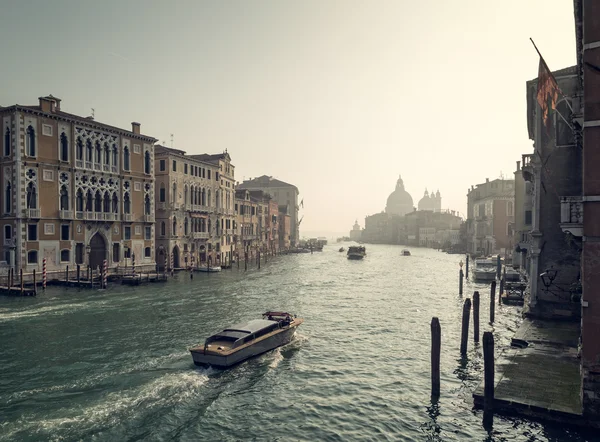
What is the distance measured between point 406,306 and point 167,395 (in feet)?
73.1

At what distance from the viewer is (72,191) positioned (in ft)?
137

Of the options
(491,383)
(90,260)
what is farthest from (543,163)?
(90,260)

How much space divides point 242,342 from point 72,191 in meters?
31.2

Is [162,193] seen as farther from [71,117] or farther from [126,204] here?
[71,117]

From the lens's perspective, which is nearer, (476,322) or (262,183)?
(476,322)

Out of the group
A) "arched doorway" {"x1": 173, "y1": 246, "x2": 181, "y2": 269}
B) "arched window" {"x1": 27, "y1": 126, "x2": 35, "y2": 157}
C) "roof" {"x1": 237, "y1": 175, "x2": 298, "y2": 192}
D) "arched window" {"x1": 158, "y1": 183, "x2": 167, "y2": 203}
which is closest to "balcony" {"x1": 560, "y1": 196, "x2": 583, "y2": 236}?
"arched window" {"x1": 27, "y1": 126, "x2": 35, "y2": 157}

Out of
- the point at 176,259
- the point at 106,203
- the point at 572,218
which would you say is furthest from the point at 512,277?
the point at 106,203

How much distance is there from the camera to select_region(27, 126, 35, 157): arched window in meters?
38.3

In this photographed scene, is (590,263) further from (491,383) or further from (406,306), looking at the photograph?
(406,306)

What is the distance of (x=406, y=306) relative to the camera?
109ft

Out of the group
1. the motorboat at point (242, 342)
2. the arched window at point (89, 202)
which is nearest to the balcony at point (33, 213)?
the arched window at point (89, 202)

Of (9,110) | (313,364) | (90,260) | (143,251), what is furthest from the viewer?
(143,251)

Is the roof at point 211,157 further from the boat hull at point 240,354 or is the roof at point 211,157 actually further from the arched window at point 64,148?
the boat hull at point 240,354

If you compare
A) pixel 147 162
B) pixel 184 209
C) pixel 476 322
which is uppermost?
pixel 147 162
